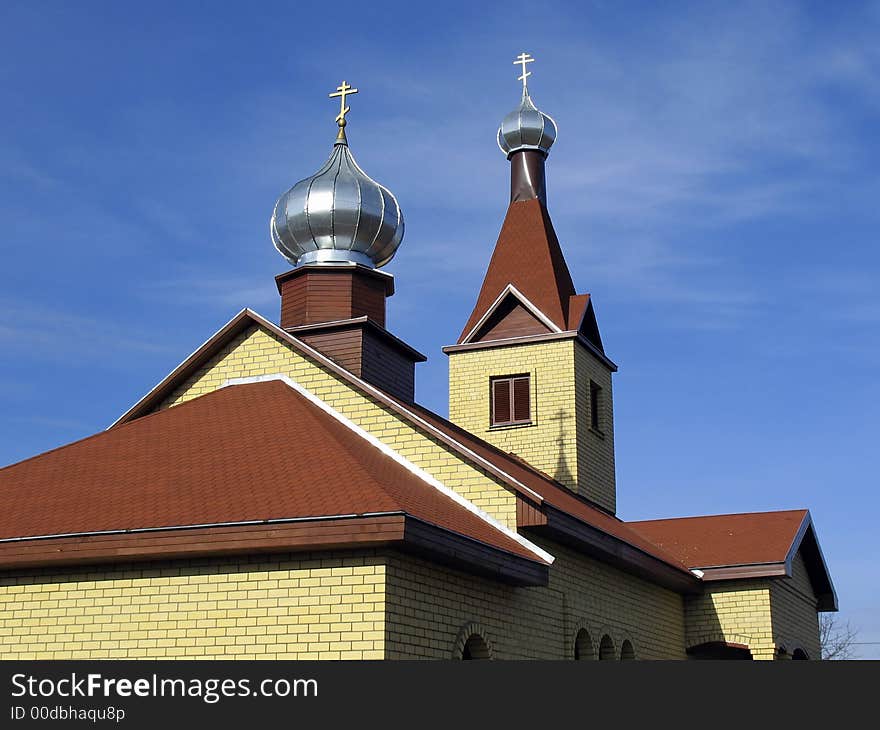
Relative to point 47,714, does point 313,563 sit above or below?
above

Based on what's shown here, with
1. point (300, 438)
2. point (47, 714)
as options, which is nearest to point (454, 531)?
point (300, 438)

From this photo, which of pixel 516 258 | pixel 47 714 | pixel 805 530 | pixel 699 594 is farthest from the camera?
pixel 516 258

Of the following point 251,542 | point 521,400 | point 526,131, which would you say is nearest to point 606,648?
point 521,400

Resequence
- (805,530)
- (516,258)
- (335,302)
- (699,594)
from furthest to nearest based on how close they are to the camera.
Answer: (516,258) → (805,530) → (699,594) → (335,302)

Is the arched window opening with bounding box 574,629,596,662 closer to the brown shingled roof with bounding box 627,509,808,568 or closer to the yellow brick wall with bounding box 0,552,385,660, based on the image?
the brown shingled roof with bounding box 627,509,808,568

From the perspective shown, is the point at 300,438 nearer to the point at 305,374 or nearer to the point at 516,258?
the point at 305,374

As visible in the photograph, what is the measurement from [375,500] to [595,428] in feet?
40.4

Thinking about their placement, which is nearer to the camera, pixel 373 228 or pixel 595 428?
pixel 373 228

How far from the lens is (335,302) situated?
59.5 ft

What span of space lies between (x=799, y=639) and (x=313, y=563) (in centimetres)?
1364

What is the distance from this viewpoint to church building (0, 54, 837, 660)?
1140 cm

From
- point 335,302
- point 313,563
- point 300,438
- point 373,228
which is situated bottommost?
point 313,563

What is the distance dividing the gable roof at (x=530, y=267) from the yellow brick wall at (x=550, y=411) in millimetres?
597

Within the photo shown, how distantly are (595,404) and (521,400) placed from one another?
67.4 inches
